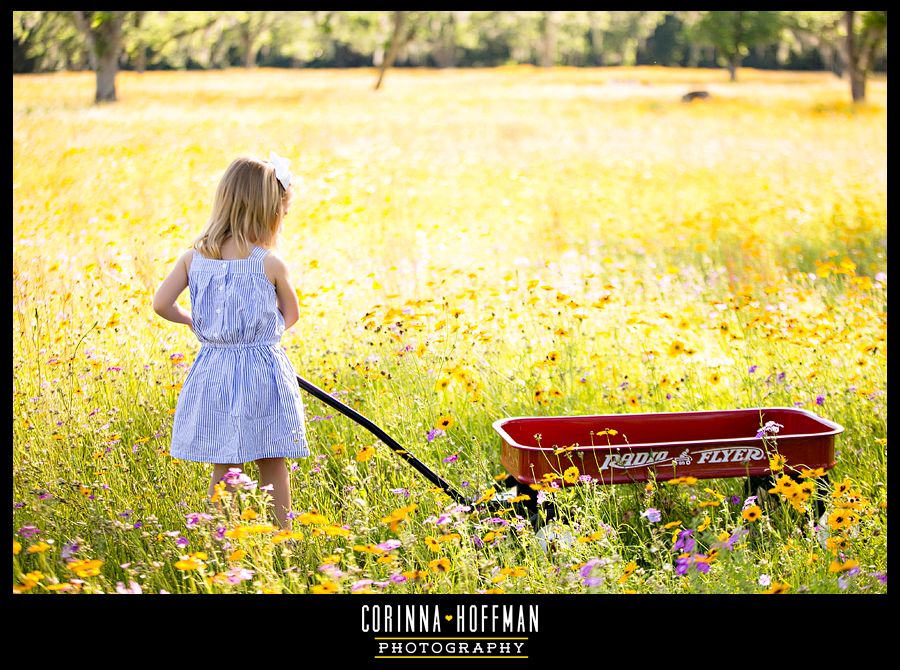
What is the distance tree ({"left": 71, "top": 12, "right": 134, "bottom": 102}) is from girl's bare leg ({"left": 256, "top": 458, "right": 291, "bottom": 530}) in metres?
9.38

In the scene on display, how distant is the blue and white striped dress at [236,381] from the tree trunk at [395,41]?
41.3 feet

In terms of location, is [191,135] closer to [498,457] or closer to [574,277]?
[574,277]

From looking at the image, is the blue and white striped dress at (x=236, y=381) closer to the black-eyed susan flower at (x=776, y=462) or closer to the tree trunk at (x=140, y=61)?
the black-eyed susan flower at (x=776, y=462)

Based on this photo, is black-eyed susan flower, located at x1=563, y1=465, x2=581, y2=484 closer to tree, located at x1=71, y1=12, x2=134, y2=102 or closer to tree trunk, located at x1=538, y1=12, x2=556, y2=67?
tree, located at x1=71, y1=12, x2=134, y2=102

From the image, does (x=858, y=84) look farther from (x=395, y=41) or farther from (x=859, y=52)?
(x=395, y=41)

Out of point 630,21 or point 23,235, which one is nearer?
point 23,235

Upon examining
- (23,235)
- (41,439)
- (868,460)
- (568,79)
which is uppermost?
(568,79)

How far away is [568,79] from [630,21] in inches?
58.5

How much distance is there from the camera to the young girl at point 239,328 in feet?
10.3

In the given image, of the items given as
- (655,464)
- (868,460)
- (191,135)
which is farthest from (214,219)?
(191,135)

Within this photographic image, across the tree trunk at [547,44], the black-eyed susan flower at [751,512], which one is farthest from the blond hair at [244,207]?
the tree trunk at [547,44]

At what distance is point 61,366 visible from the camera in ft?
14.2

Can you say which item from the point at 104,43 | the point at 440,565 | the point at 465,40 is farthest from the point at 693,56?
the point at 440,565

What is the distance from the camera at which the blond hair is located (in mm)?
3133
